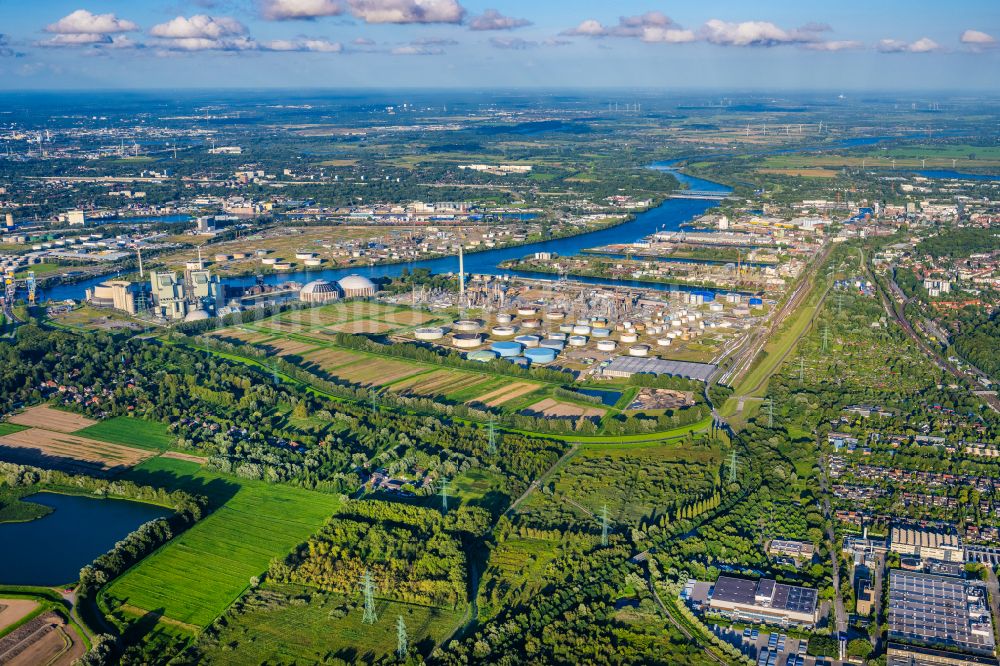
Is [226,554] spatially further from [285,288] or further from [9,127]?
[9,127]

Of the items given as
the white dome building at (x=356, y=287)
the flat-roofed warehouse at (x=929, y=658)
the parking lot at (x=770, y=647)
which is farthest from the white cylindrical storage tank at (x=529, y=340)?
the flat-roofed warehouse at (x=929, y=658)

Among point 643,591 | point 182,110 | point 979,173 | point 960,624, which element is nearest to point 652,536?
point 643,591

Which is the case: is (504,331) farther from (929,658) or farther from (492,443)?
(929,658)

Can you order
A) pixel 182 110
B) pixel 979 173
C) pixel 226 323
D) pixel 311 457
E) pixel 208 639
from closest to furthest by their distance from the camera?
pixel 208 639 → pixel 311 457 → pixel 226 323 → pixel 979 173 → pixel 182 110

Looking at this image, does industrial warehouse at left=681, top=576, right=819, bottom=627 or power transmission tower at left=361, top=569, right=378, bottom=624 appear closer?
industrial warehouse at left=681, top=576, right=819, bottom=627

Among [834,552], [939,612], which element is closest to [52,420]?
[834,552]

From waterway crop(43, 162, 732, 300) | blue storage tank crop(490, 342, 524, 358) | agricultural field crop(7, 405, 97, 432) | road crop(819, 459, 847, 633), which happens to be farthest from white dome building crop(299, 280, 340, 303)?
road crop(819, 459, 847, 633)

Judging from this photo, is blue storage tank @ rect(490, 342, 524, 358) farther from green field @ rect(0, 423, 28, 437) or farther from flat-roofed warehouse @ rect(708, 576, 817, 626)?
flat-roofed warehouse @ rect(708, 576, 817, 626)
